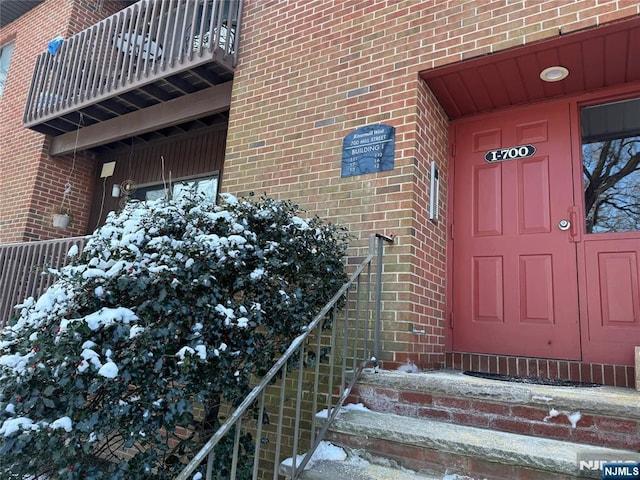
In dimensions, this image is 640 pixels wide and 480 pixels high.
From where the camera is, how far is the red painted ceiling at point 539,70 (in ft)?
10.8

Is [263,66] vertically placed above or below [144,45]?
below

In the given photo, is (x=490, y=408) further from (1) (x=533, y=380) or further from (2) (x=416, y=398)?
(1) (x=533, y=380)

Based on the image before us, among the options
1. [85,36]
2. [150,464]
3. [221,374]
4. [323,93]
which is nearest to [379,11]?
[323,93]

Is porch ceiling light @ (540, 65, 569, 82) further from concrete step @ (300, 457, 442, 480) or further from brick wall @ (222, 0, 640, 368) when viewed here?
concrete step @ (300, 457, 442, 480)

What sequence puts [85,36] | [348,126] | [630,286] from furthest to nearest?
1. [85,36]
2. [348,126]
3. [630,286]

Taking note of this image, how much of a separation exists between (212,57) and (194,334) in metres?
3.23

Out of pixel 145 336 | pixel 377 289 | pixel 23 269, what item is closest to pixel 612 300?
pixel 377 289

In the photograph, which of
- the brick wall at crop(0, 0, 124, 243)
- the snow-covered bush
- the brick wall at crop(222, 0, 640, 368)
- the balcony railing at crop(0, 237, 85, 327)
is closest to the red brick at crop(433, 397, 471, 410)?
the brick wall at crop(222, 0, 640, 368)

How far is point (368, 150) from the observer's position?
3.81 meters

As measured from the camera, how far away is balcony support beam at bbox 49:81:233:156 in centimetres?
524

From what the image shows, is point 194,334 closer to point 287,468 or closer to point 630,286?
point 287,468

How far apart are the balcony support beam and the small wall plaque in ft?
6.12

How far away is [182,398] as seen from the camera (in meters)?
2.36

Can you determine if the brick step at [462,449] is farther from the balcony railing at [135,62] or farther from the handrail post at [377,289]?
the balcony railing at [135,62]
